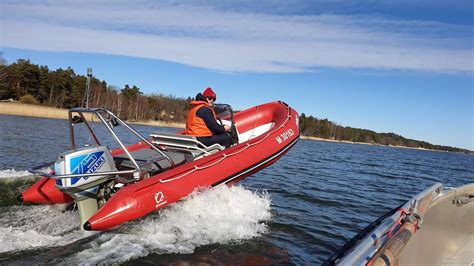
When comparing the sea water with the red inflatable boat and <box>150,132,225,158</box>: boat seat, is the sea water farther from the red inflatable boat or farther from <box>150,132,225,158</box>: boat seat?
<box>150,132,225,158</box>: boat seat

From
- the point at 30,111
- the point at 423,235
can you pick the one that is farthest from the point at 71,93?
the point at 423,235

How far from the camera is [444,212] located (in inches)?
159

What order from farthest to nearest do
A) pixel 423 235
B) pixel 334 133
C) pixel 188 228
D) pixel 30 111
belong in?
pixel 334 133, pixel 30 111, pixel 188 228, pixel 423 235

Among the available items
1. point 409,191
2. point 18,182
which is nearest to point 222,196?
point 18,182

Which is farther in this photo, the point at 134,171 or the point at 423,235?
the point at 134,171

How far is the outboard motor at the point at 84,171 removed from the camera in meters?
4.39

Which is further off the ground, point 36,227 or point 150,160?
point 150,160

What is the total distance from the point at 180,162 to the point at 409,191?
840 cm

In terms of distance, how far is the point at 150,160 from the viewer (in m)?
6.17

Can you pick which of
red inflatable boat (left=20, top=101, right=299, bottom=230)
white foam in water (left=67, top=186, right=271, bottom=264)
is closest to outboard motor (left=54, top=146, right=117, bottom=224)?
red inflatable boat (left=20, top=101, right=299, bottom=230)

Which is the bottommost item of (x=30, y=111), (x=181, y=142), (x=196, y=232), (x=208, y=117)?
(x=196, y=232)

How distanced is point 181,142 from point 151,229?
161 cm

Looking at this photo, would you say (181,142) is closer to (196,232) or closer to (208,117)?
(208,117)

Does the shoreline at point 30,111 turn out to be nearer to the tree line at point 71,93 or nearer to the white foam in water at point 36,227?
the tree line at point 71,93
